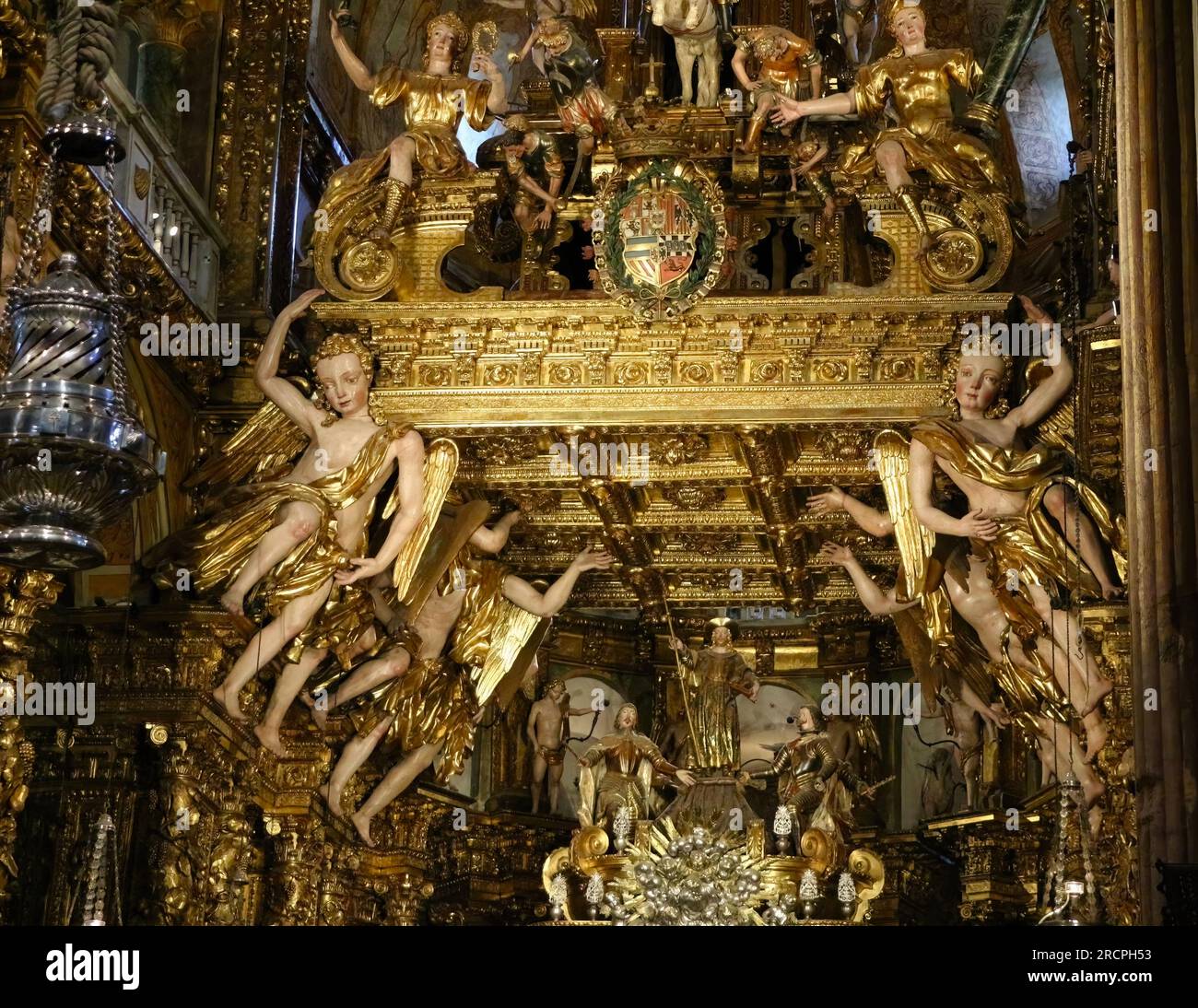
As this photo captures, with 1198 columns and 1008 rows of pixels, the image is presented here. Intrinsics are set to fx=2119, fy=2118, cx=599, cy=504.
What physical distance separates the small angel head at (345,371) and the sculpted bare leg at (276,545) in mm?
754

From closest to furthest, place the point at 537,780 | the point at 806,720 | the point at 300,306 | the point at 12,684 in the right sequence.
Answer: the point at 12,684, the point at 300,306, the point at 806,720, the point at 537,780

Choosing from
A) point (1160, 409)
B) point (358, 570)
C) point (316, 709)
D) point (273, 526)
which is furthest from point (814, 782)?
point (1160, 409)

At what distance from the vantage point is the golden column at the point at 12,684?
9891 mm

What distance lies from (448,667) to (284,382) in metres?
2.34

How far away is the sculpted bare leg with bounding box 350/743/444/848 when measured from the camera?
14109 millimetres

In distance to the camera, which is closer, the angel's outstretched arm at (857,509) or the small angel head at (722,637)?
the angel's outstretched arm at (857,509)

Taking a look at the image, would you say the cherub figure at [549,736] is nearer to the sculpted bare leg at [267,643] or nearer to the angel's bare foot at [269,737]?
the angel's bare foot at [269,737]

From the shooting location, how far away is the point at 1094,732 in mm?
11711

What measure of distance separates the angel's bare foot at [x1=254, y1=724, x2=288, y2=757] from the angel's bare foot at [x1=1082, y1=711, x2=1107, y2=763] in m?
4.87

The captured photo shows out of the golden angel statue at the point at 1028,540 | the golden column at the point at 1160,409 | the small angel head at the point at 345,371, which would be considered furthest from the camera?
the small angel head at the point at 345,371

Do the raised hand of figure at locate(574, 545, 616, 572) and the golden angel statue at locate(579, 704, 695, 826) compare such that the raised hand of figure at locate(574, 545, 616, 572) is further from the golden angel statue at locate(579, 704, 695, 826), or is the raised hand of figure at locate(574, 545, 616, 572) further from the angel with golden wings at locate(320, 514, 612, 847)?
the golden angel statue at locate(579, 704, 695, 826)

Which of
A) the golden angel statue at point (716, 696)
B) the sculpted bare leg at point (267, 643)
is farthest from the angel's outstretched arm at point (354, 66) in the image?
the golden angel statue at point (716, 696)

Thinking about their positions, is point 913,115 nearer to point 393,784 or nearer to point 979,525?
point 979,525

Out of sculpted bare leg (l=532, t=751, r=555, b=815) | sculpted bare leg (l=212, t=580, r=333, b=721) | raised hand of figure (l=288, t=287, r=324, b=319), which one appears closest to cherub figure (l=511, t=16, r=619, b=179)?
raised hand of figure (l=288, t=287, r=324, b=319)
